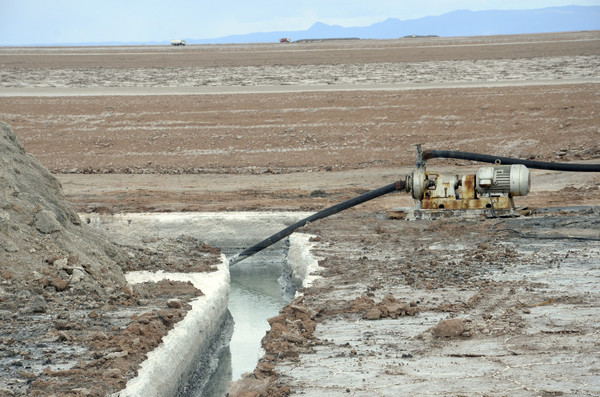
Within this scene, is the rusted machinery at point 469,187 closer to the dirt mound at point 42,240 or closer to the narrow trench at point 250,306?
the narrow trench at point 250,306

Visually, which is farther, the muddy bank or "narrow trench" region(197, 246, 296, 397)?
"narrow trench" region(197, 246, 296, 397)

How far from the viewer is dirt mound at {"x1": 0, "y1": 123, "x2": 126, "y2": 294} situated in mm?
10320

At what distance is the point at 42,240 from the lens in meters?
10.9

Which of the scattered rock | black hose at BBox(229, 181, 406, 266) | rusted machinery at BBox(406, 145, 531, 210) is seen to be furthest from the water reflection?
rusted machinery at BBox(406, 145, 531, 210)

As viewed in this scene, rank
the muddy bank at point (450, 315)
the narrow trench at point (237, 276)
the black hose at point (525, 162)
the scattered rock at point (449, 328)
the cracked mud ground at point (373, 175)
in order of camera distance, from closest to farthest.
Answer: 1. the muddy bank at point (450, 315)
2. the cracked mud ground at point (373, 175)
3. the scattered rock at point (449, 328)
4. the narrow trench at point (237, 276)
5. the black hose at point (525, 162)

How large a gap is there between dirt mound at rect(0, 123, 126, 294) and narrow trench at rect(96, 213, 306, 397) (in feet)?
5.85

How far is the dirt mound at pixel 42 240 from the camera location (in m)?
10.3

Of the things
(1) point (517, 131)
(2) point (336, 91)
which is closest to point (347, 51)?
(2) point (336, 91)

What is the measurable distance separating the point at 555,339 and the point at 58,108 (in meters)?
24.3

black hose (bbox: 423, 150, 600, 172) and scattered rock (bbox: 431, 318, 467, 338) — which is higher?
black hose (bbox: 423, 150, 600, 172)

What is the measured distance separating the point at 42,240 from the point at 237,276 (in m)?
4.94

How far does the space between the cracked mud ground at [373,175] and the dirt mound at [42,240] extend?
0.45 metres

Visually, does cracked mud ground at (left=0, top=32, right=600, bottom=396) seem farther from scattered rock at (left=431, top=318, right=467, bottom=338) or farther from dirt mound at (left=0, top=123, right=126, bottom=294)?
dirt mound at (left=0, top=123, right=126, bottom=294)

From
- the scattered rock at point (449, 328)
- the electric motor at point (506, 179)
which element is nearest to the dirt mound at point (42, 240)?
the scattered rock at point (449, 328)
